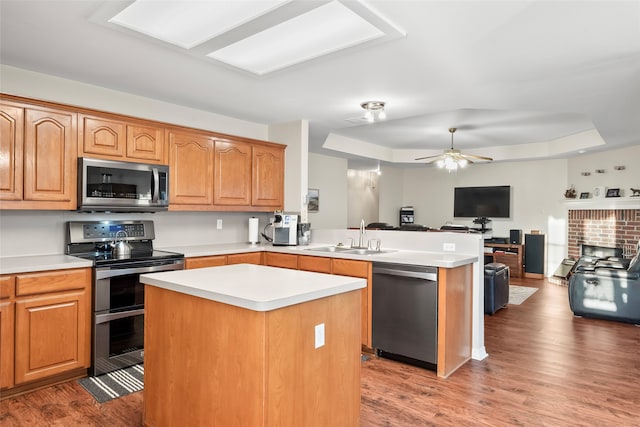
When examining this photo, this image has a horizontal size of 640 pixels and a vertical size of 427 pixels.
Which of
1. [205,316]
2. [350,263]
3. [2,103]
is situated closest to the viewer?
[205,316]

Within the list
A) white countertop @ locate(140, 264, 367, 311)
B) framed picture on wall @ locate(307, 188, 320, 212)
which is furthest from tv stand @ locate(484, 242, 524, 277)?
white countertop @ locate(140, 264, 367, 311)

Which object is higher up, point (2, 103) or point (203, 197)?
point (2, 103)

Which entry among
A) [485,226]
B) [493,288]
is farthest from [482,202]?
[493,288]

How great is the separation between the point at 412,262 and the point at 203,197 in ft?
7.14

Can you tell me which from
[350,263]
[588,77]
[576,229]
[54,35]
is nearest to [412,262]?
[350,263]

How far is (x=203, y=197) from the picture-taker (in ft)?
13.4

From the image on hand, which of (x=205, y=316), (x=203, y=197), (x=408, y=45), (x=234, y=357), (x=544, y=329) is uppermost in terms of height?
(x=408, y=45)

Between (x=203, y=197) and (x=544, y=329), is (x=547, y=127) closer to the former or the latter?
(x=544, y=329)

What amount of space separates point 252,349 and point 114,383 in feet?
5.96

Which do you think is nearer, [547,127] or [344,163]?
[547,127]

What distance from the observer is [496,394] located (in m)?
2.72

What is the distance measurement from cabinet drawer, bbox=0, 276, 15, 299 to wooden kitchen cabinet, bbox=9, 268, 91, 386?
26 millimetres

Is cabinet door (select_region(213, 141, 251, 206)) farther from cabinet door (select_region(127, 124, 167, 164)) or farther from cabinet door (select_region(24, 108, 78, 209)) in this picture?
cabinet door (select_region(24, 108, 78, 209))

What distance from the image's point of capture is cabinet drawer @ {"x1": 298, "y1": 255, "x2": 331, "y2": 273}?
12.2 ft
